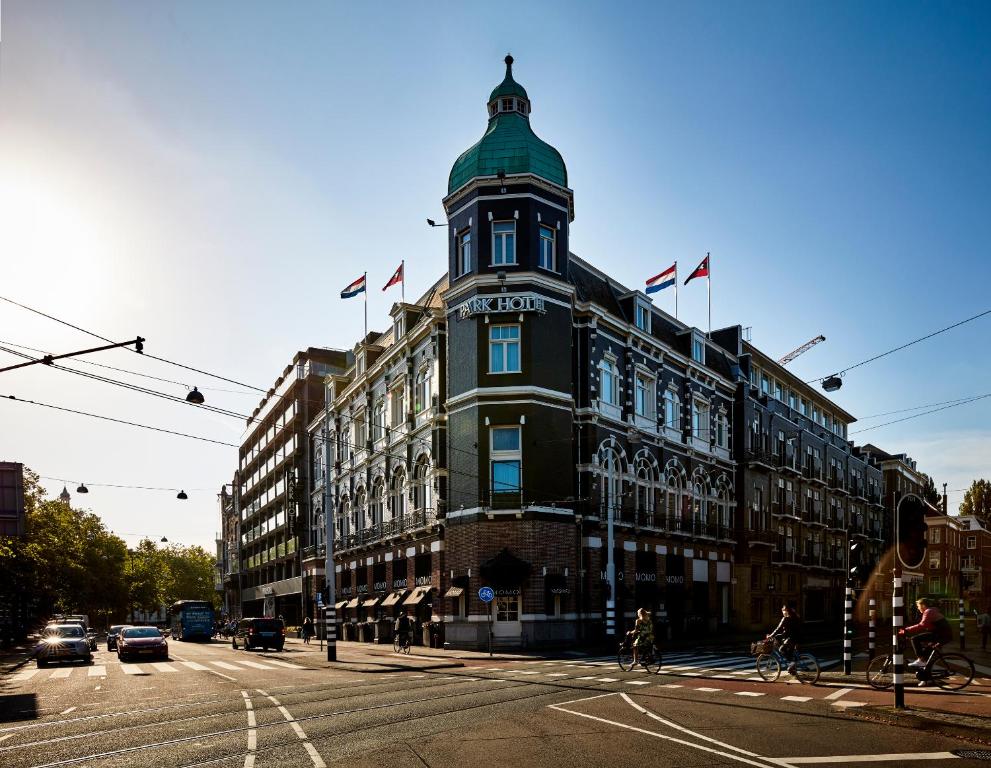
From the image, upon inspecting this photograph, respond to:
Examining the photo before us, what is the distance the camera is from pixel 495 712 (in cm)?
1595

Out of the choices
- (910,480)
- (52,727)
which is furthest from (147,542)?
(52,727)

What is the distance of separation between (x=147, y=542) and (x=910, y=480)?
111834 mm

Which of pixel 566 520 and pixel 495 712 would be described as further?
pixel 566 520

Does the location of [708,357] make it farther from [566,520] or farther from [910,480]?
[910,480]

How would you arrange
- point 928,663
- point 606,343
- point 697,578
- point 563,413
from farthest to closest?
point 697,578 < point 606,343 < point 563,413 < point 928,663

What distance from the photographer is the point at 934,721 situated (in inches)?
550

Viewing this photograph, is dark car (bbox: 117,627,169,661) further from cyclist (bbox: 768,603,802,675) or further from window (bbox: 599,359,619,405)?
cyclist (bbox: 768,603,802,675)

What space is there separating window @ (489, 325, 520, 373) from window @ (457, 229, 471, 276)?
3.53m

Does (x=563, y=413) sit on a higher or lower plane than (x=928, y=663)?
higher

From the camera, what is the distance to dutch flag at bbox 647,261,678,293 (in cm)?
4625

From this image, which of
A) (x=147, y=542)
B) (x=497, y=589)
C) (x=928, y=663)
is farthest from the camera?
(x=147, y=542)

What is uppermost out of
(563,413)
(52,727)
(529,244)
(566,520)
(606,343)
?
(529,244)

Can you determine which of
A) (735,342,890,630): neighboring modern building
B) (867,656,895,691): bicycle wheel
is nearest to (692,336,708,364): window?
(735,342,890,630): neighboring modern building

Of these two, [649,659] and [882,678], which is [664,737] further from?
[649,659]
